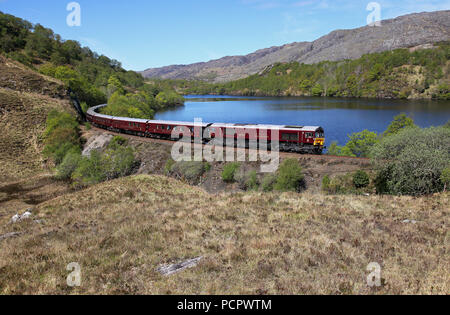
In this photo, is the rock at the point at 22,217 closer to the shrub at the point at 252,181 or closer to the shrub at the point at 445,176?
the shrub at the point at 252,181

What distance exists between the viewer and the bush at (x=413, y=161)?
22172 mm

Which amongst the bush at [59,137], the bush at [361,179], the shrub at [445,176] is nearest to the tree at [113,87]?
the bush at [59,137]

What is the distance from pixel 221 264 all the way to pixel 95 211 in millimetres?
11434

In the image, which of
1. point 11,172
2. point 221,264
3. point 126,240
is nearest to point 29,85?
point 11,172

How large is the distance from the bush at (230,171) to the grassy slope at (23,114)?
3376 centimetres

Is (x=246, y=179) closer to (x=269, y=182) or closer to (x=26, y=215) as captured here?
(x=269, y=182)

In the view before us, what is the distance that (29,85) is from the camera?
65.0 m

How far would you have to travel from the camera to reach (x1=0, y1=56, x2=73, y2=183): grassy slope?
144 feet

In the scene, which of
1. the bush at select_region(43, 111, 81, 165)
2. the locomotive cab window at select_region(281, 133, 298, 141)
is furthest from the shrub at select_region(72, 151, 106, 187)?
the locomotive cab window at select_region(281, 133, 298, 141)

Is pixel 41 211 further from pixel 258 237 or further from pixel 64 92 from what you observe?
pixel 64 92

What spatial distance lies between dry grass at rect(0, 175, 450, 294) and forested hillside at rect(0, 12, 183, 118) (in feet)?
175

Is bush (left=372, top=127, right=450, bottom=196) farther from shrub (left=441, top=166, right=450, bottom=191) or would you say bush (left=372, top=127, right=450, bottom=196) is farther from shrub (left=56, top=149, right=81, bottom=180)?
shrub (left=56, top=149, right=81, bottom=180)

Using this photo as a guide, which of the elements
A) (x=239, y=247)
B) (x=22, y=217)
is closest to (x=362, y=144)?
(x=239, y=247)
